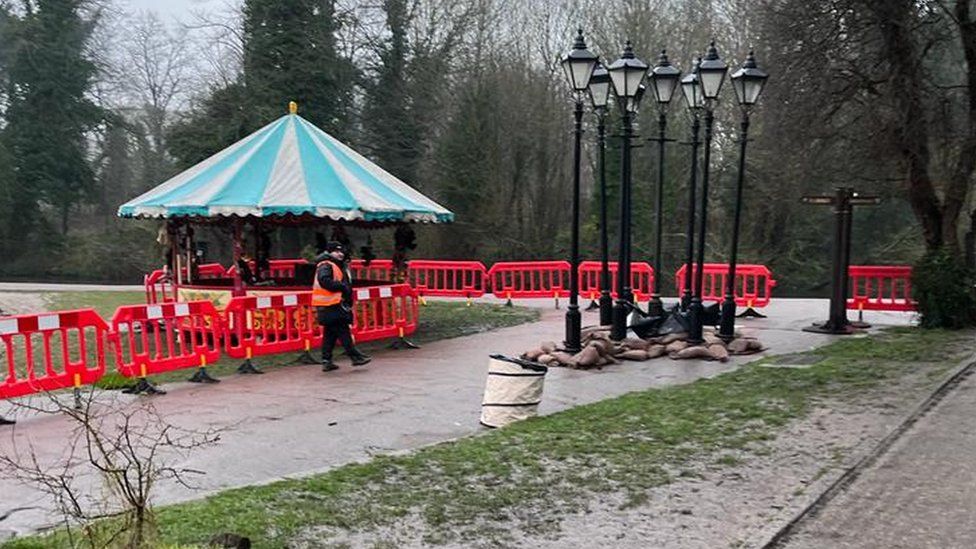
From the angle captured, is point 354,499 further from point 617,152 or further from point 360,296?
point 617,152

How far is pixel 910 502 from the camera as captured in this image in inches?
239

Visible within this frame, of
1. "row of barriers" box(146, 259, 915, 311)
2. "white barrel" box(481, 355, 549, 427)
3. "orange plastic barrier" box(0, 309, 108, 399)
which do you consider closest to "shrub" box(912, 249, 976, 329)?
"row of barriers" box(146, 259, 915, 311)

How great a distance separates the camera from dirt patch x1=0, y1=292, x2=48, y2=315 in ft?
81.8

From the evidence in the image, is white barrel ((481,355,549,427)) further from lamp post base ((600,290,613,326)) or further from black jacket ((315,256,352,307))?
lamp post base ((600,290,613,326))

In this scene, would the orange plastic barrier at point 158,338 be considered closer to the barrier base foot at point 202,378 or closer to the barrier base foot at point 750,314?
the barrier base foot at point 202,378

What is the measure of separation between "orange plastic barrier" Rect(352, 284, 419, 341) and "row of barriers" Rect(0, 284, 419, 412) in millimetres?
18

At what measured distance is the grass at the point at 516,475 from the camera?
5266 millimetres

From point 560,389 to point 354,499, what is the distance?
5.17m

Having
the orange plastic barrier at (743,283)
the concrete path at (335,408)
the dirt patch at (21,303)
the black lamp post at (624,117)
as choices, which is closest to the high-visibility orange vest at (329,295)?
the concrete path at (335,408)

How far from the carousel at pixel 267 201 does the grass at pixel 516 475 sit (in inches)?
317

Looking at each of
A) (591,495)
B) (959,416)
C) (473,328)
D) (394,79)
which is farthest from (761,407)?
(394,79)

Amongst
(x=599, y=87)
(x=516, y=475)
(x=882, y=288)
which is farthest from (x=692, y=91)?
(x=516, y=475)

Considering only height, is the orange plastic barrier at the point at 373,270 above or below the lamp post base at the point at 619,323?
above

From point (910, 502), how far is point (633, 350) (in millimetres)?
7222
